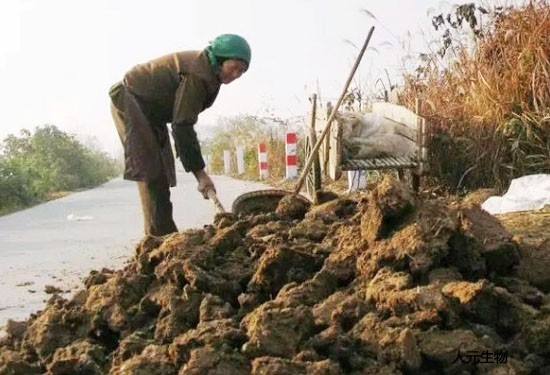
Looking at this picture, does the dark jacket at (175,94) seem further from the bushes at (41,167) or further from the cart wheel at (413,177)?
the bushes at (41,167)

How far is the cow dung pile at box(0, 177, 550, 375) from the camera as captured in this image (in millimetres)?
2572

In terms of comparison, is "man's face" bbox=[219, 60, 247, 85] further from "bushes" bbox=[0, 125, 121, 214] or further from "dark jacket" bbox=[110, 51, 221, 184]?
"bushes" bbox=[0, 125, 121, 214]

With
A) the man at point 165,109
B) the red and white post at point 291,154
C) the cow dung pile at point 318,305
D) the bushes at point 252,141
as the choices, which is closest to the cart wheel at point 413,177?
the man at point 165,109

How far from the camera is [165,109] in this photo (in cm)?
523

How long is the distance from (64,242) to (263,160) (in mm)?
9081

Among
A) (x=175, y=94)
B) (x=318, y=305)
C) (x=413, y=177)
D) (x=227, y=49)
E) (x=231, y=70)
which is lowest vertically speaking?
(x=413, y=177)

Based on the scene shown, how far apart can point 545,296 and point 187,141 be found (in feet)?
8.18

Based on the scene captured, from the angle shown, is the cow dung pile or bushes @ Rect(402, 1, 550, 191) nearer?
the cow dung pile

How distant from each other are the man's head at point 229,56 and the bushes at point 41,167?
10.2 meters

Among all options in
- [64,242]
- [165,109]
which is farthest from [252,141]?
[165,109]

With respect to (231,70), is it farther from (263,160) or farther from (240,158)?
(240,158)

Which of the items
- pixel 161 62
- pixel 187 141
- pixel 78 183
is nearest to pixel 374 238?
pixel 187 141

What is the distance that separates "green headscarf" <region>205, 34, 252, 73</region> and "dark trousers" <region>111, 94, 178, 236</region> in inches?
24.5

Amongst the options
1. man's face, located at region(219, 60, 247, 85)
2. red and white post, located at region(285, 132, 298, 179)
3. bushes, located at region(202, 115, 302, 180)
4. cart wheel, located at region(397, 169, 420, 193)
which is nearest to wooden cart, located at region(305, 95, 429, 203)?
cart wheel, located at region(397, 169, 420, 193)
